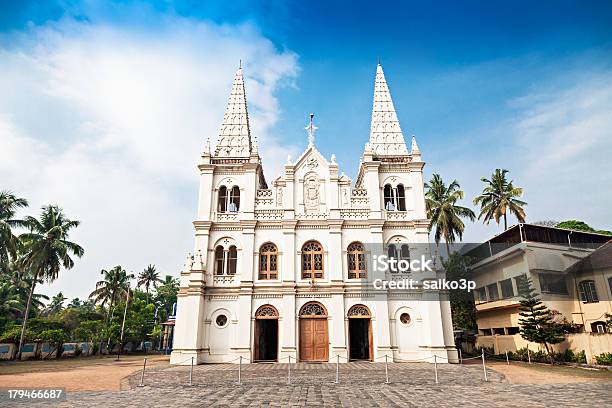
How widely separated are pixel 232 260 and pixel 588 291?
72.7ft

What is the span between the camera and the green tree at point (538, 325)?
825 inches

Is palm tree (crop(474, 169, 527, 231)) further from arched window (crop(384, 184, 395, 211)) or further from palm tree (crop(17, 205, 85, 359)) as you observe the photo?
palm tree (crop(17, 205, 85, 359))

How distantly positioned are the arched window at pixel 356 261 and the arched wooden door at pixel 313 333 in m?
2.88

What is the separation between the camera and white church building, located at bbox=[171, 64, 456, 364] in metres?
22.0

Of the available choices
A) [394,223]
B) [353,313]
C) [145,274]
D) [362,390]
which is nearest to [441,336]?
[353,313]

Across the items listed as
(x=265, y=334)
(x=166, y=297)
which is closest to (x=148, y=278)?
(x=166, y=297)

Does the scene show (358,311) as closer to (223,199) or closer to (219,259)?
(219,259)

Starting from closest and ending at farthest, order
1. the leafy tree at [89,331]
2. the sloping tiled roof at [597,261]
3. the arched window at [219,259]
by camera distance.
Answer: the sloping tiled roof at [597,261]
the arched window at [219,259]
the leafy tree at [89,331]

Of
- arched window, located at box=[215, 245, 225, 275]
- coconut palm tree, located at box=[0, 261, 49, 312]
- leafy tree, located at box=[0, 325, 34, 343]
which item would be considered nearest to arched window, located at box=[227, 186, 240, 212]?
arched window, located at box=[215, 245, 225, 275]

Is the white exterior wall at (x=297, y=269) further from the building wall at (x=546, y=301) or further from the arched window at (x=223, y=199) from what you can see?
the building wall at (x=546, y=301)

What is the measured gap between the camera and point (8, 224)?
28844mm

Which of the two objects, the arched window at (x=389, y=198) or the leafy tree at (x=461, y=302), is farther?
the leafy tree at (x=461, y=302)

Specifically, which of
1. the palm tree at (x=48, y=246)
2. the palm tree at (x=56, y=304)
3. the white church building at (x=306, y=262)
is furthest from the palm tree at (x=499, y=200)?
the palm tree at (x=56, y=304)

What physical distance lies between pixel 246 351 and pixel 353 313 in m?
6.53
